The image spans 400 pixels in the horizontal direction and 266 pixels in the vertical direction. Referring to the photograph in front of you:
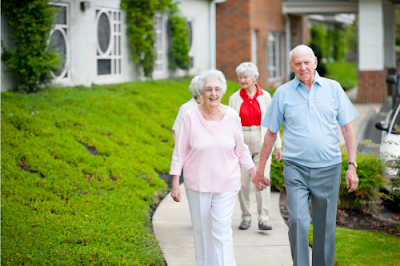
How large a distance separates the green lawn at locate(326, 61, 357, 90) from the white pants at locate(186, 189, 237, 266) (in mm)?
26626

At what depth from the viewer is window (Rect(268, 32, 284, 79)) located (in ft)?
77.1

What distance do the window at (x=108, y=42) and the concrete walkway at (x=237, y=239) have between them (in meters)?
7.28

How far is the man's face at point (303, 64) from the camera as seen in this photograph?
4.06 metres

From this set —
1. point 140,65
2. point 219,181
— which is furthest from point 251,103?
point 140,65

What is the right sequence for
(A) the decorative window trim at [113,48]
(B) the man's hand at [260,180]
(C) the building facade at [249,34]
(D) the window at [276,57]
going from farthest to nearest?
(D) the window at [276,57]
(C) the building facade at [249,34]
(A) the decorative window trim at [113,48]
(B) the man's hand at [260,180]

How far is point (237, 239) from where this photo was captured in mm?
5574

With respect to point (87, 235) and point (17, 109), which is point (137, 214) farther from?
point (17, 109)

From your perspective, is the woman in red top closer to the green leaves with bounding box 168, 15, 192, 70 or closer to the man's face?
the man's face

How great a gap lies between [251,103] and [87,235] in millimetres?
2375

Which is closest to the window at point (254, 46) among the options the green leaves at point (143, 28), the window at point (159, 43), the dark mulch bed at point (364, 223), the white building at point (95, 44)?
the white building at point (95, 44)

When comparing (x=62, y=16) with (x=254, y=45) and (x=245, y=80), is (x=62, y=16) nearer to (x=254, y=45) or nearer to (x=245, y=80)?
(x=245, y=80)

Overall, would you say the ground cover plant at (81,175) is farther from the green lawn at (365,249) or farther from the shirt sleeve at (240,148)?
the green lawn at (365,249)

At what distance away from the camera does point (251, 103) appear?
581cm

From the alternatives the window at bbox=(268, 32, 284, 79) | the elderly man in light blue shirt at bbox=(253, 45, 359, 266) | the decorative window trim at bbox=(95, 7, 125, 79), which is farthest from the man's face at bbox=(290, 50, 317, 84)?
the window at bbox=(268, 32, 284, 79)
